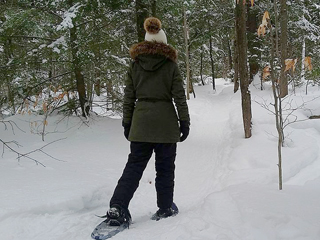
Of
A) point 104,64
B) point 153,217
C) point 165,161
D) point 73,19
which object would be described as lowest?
point 153,217

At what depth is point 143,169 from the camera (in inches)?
128

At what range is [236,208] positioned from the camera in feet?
9.61

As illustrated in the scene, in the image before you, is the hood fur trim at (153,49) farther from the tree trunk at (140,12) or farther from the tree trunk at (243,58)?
the tree trunk at (140,12)

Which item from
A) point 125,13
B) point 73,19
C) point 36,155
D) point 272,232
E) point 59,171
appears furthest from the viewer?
point 125,13

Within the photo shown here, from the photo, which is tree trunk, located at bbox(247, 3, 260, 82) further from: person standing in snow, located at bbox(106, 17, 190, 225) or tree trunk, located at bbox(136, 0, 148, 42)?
person standing in snow, located at bbox(106, 17, 190, 225)

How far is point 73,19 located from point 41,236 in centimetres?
444

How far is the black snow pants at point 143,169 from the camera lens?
314 centimetres

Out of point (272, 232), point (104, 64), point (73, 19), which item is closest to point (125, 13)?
point (104, 64)

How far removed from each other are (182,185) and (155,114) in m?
2.06

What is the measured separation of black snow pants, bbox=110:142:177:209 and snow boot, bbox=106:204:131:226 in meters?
0.08

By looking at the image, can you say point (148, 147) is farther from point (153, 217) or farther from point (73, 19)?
point (73, 19)

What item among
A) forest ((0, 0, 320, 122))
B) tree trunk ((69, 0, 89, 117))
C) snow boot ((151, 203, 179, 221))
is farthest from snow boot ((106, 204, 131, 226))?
tree trunk ((69, 0, 89, 117))

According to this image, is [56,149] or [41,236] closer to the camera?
[41,236]

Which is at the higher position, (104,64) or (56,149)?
(104,64)
